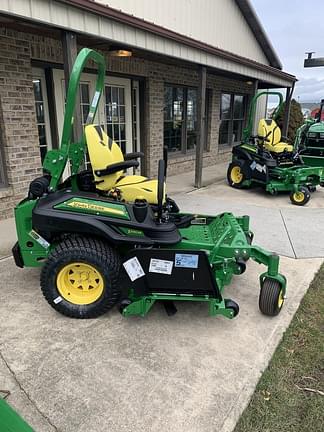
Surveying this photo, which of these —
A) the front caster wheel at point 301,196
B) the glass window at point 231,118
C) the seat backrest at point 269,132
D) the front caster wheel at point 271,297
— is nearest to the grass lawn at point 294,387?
the front caster wheel at point 271,297

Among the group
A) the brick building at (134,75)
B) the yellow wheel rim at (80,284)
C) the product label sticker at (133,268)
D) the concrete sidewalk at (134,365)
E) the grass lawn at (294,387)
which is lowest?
the grass lawn at (294,387)

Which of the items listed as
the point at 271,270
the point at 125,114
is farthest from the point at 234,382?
the point at 125,114

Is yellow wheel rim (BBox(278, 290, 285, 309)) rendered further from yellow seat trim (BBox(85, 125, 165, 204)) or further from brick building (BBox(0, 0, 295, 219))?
brick building (BBox(0, 0, 295, 219))

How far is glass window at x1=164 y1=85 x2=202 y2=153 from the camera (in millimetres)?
8078

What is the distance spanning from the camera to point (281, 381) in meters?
2.06

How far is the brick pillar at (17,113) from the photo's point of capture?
444 cm

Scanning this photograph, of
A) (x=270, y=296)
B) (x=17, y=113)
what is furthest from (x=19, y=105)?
(x=270, y=296)

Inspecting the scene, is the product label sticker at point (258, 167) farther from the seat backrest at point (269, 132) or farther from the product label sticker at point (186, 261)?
the product label sticker at point (186, 261)

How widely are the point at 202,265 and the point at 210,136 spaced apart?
8.09 m

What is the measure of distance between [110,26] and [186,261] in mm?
2939

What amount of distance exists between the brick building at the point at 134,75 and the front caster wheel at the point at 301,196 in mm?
2030

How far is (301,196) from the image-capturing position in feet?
19.6

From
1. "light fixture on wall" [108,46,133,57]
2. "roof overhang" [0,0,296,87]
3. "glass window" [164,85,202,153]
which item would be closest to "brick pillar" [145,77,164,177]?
"glass window" [164,85,202,153]

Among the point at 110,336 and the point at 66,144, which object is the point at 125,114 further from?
the point at 110,336
